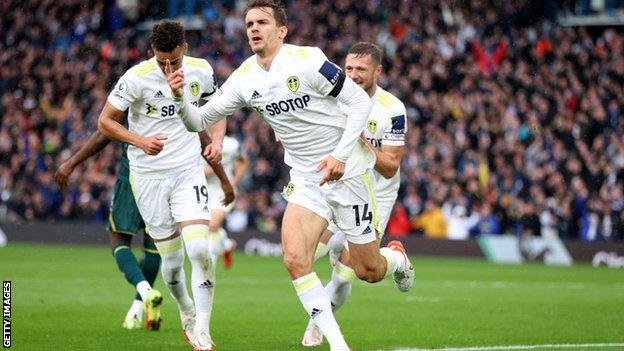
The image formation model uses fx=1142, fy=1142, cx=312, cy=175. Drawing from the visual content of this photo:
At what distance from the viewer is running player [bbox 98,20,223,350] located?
10.4m

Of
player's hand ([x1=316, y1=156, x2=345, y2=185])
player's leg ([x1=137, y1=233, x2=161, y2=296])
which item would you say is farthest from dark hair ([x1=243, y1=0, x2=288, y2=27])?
player's leg ([x1=137, y1=233, x2=161, y2=296])

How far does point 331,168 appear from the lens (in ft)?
28.2

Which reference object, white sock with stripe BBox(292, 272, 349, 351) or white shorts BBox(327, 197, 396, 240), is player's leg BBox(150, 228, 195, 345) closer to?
white shorts BBox(327, 197, 396, 240)

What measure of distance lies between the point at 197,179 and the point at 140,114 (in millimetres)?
818

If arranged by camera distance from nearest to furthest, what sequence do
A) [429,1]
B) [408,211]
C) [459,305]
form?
[459,305], [408,211], [429,1]

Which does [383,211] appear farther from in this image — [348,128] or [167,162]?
[348,128]

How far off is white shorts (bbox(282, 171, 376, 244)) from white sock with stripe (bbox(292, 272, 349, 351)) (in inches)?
26.4

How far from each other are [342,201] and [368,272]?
1013 millimetres

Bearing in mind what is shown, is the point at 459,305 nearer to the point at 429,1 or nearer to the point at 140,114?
the point at 140,114

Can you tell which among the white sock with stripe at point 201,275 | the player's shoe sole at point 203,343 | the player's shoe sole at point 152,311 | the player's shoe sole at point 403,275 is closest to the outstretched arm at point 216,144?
the white sock with stripe at point 201,275

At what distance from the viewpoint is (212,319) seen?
12664mm

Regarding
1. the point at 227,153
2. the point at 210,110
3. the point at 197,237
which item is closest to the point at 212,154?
the point at 210,110

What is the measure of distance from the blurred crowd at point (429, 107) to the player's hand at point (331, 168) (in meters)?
18.0

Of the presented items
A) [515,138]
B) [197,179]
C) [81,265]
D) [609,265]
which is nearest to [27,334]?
[197,179]
